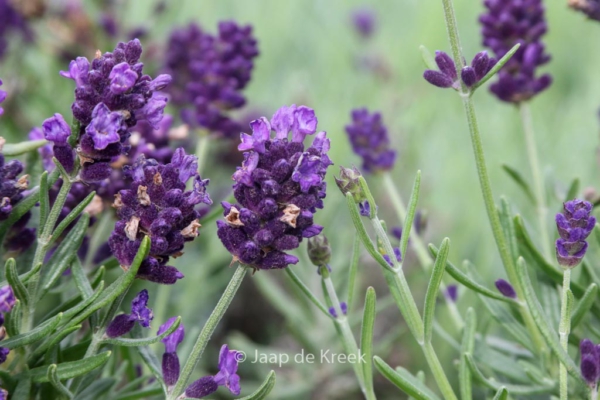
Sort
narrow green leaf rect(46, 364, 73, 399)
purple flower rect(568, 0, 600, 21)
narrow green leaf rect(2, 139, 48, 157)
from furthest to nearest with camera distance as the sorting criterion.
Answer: purple flower rect(568, 0, 600, 21) < narrow green leaf rect(2, 139, 48, 157) < narrow green leaf rect(46, 364, 73, 399)

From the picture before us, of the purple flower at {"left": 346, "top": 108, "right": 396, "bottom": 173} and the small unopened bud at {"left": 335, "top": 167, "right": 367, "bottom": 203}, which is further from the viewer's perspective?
the purple flower at {"left": 346, "top": 108, "right": 396, "bottom": 173}

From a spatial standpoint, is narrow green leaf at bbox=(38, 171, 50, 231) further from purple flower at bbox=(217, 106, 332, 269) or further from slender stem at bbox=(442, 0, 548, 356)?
slender stem at bbox=(442, 0, 548, 356)

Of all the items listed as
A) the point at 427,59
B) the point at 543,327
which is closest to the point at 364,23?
the point at 427,59

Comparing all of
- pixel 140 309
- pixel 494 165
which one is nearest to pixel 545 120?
pixel 494 165

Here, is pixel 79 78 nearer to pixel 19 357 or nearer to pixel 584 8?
pixel 19 357

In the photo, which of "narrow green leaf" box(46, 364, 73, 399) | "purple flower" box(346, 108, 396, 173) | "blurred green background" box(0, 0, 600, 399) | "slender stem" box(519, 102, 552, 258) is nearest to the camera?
"narrow green leaf" box(46, 364, 73, 399)

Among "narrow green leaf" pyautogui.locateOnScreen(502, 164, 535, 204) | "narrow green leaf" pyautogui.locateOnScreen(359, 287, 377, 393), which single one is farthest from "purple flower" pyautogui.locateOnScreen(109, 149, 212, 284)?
"narrow green leaf" pyautogui.locateOnScreen(502, 164, 535, 204)

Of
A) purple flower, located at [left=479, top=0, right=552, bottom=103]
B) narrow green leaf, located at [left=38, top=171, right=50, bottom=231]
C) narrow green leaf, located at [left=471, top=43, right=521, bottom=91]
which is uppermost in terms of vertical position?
purple flower, located at [left=479, top=0, right=552, bottom=103]
